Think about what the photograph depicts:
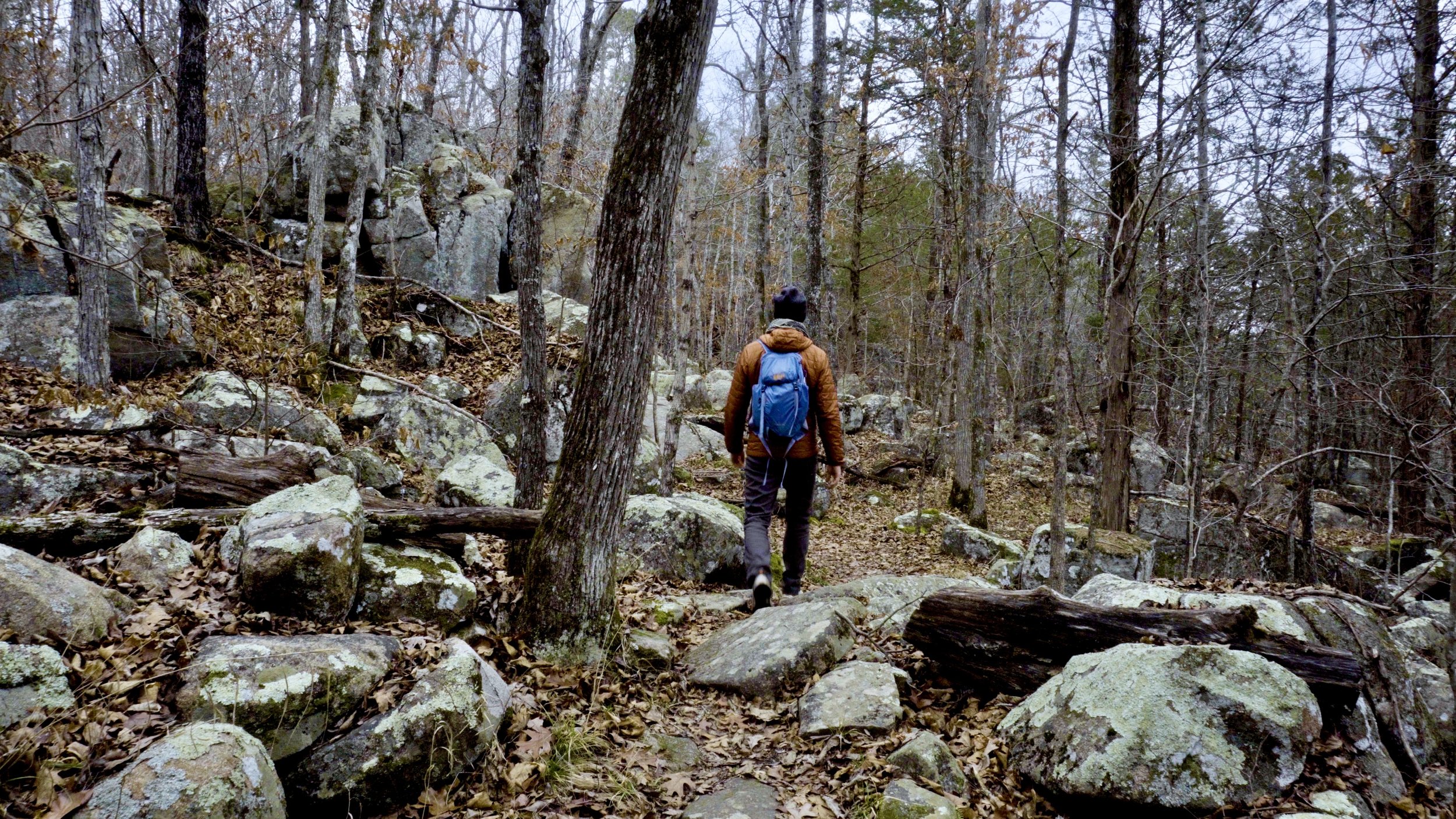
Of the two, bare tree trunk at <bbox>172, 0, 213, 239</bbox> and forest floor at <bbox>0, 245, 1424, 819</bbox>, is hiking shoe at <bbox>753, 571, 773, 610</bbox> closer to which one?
forest floor at <bbox>0, 245, 1424, 819</bbox>

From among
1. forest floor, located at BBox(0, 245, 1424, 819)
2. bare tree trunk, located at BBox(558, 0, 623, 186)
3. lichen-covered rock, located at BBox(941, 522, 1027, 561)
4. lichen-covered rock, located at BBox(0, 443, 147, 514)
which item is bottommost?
lichen-covered rock, located at BBox(941, 522, 1027, 561)

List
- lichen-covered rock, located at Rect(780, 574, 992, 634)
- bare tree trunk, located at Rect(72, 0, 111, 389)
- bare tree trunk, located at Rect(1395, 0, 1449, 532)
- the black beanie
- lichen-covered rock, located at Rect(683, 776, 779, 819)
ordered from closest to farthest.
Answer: lichen-covered rock, located at Rect(683, 776, 779, 819)
lichen-covered rock, located at Rect(780, 574, 992, 634)
the black beanie
bare tree trunk, located at Rect(72, 0, 111, 389)
bare tree trunk, located at Rect(1395, 0, 1449, 532)

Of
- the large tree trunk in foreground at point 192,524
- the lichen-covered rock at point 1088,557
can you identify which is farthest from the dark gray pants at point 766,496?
the lichen-covered rock at point 1088,557

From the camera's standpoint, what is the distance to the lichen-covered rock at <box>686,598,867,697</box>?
4379mm

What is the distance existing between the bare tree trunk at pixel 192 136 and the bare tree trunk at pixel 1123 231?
47.0 feet

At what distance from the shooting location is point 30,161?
11.6 metres

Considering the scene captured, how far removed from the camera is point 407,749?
298 centimetres

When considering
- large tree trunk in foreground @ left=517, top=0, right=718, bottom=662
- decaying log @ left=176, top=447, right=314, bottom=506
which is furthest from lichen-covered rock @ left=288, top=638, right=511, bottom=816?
decaying log @ left=176, top=447, right=314, bottom=506

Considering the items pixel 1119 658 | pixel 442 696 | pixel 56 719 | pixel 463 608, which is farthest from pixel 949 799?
pixel 56 719

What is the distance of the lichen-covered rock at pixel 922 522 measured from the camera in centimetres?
1139

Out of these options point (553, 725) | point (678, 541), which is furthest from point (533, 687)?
point (678, 541)

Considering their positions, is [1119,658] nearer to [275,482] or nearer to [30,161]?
[275,482]

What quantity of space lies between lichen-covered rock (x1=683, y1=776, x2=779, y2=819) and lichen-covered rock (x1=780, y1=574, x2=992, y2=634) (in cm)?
178

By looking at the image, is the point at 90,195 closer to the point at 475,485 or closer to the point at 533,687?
the point at 475,485
